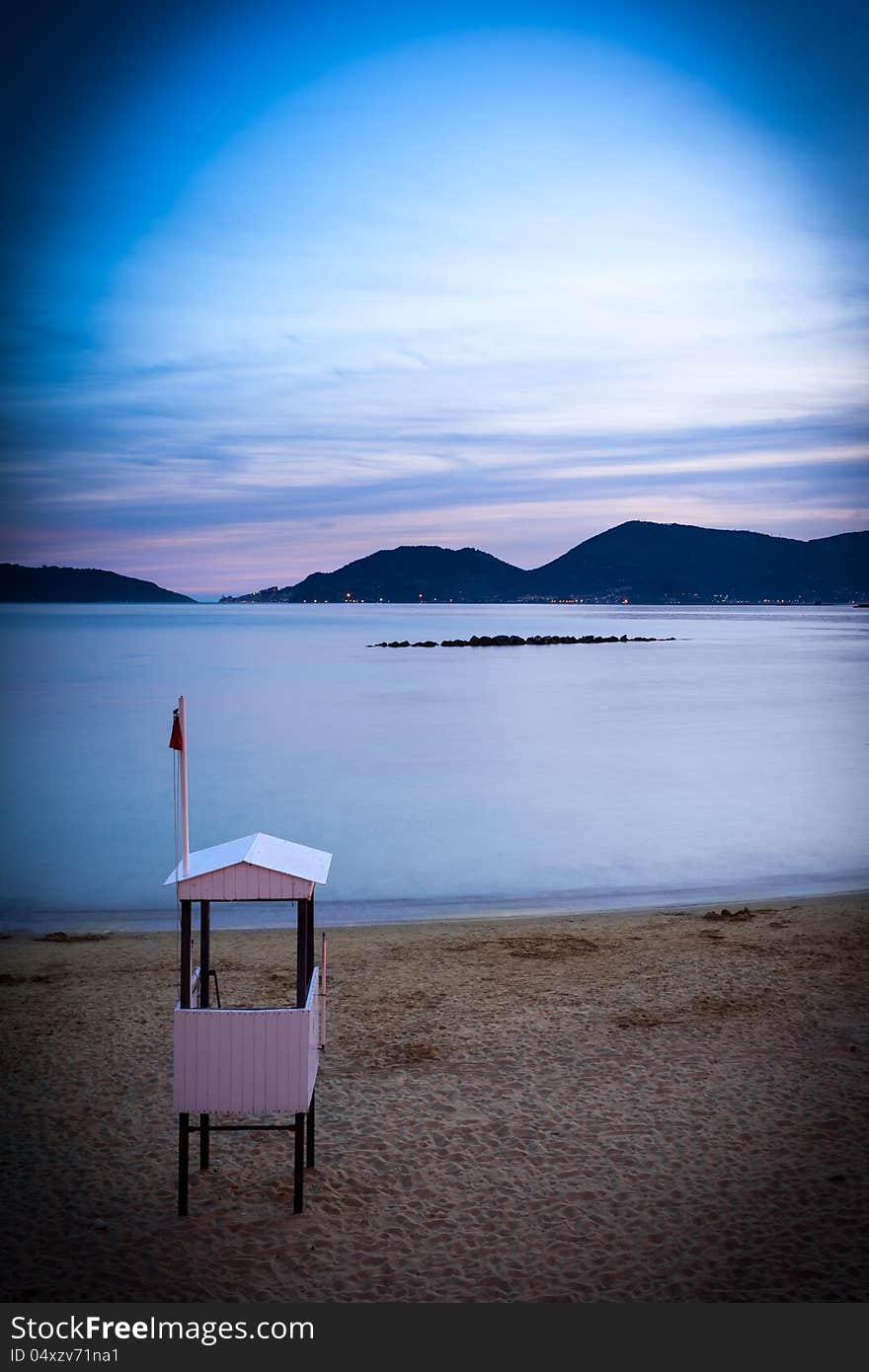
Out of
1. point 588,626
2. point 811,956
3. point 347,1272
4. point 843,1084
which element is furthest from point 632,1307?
point 588,626

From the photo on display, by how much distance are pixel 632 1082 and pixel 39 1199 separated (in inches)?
176

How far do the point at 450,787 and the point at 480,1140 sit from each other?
841 inches

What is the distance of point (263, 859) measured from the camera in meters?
6.61

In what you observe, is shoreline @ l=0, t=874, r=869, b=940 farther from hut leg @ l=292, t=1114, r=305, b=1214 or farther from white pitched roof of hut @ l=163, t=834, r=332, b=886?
hut leg @ l=292, t=1114, r=305, b=1214

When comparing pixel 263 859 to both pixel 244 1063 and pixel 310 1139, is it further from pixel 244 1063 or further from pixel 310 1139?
pixel 310 1139

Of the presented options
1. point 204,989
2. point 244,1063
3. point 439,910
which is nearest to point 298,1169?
point 244,1063

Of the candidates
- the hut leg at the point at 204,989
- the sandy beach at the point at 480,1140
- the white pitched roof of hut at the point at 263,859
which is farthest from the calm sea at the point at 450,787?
the white pitched roof of hut at the point at 263,859

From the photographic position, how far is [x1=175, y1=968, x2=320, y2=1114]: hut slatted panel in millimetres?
6621

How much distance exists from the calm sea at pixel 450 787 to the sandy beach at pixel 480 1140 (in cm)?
485

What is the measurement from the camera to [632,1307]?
5.71m

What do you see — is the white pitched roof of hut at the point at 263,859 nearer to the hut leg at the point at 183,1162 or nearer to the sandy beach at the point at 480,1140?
the hut leg at the point at 183,1162

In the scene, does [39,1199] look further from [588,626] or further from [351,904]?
[588,626]

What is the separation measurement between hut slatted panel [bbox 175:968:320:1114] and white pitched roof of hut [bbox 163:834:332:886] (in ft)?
2.88

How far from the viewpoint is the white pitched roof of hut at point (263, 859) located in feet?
21.3
